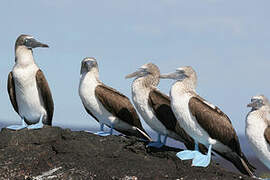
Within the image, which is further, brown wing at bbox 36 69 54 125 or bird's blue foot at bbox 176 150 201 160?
brown wing at bbox 36 69 54 125

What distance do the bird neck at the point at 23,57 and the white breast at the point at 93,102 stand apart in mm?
1474

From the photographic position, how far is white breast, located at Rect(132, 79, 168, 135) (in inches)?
448

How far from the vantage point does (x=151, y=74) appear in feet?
38.8

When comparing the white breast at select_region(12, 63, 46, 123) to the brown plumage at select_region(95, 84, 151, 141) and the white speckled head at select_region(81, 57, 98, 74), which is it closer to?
the white speckled head at select_region(81, 57, 98, 74)

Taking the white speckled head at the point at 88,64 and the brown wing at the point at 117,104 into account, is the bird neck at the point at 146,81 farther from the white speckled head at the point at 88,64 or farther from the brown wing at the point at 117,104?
the white speckled head at the point at 88,64

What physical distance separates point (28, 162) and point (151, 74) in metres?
3.68

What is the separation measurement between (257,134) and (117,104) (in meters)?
3.53

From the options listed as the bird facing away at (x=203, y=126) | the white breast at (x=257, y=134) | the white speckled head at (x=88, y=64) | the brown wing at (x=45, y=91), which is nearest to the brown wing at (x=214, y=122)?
→ the bird facing away at (x=203, y=126)

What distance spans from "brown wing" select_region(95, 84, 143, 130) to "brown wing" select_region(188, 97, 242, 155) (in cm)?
212

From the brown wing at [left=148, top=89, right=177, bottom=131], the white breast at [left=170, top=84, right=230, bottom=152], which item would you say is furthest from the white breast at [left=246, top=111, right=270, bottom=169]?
the brown wing at [left=148, top=89, right=177, bottom=131]

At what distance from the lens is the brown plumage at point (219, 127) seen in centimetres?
1037

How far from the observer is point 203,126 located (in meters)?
10.4

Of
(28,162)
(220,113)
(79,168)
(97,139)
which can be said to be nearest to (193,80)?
(220,113)

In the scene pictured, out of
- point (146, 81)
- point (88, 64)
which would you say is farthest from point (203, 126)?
point (88, 64)
